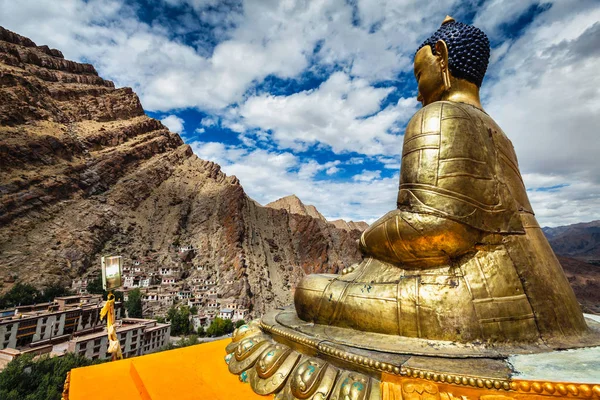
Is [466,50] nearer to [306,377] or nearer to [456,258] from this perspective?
[456,258]

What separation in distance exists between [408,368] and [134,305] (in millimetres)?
37072

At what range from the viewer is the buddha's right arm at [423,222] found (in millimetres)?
2721

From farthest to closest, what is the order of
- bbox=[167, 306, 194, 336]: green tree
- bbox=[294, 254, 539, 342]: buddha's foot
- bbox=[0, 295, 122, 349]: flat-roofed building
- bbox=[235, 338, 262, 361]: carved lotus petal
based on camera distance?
bbox=[167, 306, 194, 336]: green tree
bbox=[0, 295, 122, 349]: flat-roofed building
bbox=[235, 338, 262, 361]: carved lotus petal
bbox=[294, 254, 539, 342]: buddha's foot

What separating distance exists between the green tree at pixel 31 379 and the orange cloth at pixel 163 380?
53.9ft

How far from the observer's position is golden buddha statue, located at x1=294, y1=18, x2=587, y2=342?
253 centimetres

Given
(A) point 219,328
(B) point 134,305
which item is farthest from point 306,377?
(B) point 134,305

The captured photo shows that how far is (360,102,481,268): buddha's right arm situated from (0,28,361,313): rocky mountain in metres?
39.7

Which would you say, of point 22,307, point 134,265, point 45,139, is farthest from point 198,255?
point 45,139

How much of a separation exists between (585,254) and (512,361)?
94649 millimetres

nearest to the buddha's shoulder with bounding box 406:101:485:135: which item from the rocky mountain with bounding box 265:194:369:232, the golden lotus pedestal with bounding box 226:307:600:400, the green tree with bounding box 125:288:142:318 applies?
the golden lotus pedestal with bounding box 226:307:600:400

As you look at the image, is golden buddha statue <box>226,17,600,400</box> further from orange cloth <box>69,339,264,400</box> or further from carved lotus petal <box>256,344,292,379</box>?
orange cloth <box>69,339,264,400</box>

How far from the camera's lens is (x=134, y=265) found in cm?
4062

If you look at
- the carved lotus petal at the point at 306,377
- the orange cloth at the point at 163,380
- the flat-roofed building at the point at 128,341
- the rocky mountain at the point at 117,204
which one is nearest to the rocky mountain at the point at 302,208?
the rocky mountain at the point at 117,204

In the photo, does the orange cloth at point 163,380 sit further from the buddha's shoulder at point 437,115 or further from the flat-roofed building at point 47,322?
the flat-roofed building at point 47,322
